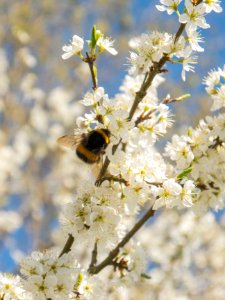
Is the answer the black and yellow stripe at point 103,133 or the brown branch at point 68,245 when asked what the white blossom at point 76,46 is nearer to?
the black and yellow stripe at point 103,133

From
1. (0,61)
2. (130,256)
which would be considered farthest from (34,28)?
(130,256)

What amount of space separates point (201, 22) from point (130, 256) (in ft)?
4.20

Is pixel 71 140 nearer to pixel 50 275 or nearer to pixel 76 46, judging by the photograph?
pixel 76 46

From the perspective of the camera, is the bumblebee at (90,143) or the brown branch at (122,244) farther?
the brown branch at (122,244)

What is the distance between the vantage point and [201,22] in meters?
2.21

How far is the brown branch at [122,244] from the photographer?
2484 millimetres

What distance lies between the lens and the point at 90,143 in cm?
228

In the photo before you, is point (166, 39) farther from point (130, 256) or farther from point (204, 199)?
point (130, 256)

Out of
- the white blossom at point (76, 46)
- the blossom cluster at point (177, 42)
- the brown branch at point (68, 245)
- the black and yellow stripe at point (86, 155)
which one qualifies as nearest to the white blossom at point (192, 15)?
the blossom cluster at point (177, 42)

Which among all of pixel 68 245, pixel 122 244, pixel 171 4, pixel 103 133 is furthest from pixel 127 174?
pixel 171 4

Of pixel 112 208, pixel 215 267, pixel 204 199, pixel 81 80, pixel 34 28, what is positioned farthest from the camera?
pixel 81 80

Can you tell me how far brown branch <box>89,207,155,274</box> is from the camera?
97.8 inches

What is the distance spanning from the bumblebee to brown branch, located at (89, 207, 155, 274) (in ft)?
1.39

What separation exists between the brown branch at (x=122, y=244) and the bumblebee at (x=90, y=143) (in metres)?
0.43
